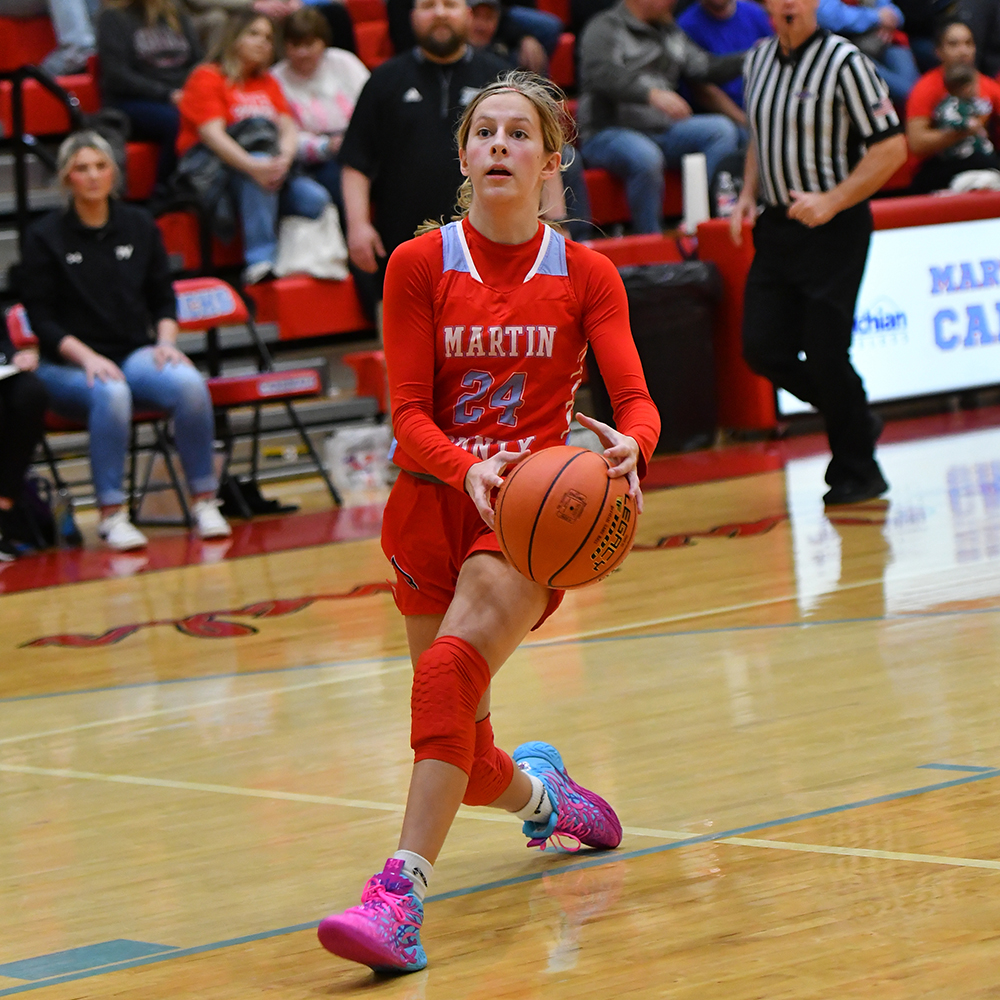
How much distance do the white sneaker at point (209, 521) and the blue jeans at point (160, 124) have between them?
10.5 feet

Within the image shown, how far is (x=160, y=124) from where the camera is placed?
431 inches

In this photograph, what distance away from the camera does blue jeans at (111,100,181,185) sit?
1087 cm

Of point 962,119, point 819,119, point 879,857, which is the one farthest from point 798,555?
point 962,119

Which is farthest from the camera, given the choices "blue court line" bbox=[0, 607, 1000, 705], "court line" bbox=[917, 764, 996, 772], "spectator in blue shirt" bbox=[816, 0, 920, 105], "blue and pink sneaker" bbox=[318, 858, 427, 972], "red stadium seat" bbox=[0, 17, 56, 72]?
"spectator in blue shirt" bbox=[816, 0, 920, 105]

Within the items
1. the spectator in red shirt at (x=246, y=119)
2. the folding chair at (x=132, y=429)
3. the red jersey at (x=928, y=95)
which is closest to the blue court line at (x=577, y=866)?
the folding chair at (x=132, y=429)

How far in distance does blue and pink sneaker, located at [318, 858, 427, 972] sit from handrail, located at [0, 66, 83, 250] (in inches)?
303

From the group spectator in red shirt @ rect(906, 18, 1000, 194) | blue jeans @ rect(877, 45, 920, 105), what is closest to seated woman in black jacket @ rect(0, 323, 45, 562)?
spectator in red shirt @ rect(906, 18, 1000, 194)

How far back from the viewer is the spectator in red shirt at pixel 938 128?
1185 cm

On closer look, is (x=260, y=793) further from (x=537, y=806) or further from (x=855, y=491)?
(x=855, y=491)

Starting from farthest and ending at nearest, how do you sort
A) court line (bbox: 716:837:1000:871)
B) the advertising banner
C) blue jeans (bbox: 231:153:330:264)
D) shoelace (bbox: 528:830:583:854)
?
blue jeans (bbox: 231:153:330:264) < the advertising banner < shoelace (bbox: 528:830:583:854) < court line (bbox: 716:837:1000:871)

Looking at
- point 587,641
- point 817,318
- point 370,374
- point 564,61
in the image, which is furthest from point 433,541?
point 564,61

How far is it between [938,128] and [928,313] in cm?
221

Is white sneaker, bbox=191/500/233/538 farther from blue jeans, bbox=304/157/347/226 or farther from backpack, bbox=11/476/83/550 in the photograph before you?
blue jeans, bbox=304/157/347/226

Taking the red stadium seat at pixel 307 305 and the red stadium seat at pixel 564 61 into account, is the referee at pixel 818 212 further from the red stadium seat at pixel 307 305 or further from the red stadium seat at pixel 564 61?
the red stadium seat at pixel 564 61
